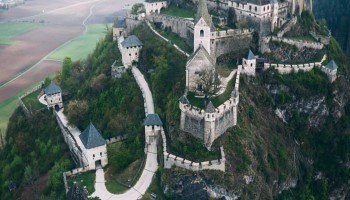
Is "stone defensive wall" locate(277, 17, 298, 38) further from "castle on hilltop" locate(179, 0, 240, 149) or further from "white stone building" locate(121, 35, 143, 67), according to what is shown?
"white stone building" locate(121, 35, 143, 67)

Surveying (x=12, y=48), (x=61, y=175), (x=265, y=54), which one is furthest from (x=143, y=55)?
(x=12, y=48)

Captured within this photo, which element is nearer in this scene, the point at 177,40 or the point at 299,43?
the point at 299,43

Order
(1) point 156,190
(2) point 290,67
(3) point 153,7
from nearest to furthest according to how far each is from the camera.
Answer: (1) point 156,190
(2) point 290,67
(3) point 153,7

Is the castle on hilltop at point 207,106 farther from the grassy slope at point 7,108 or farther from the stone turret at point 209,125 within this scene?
the grassy slope at point 7,108

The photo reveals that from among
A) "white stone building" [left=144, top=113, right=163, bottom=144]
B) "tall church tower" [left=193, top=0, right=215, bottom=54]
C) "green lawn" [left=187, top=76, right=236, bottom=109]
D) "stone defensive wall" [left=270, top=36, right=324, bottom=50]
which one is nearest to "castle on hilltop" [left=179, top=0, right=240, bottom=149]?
"tall church tower" [left=193, top=0, right=215, bottom=54]

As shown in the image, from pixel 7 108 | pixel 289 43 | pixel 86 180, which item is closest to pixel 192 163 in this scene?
Result: pixel 86 180

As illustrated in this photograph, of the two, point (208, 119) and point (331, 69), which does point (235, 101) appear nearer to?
point (208, 119)

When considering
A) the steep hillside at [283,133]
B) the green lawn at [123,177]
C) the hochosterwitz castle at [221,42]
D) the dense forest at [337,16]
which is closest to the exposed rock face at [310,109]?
the steep hillside at [283,133]
